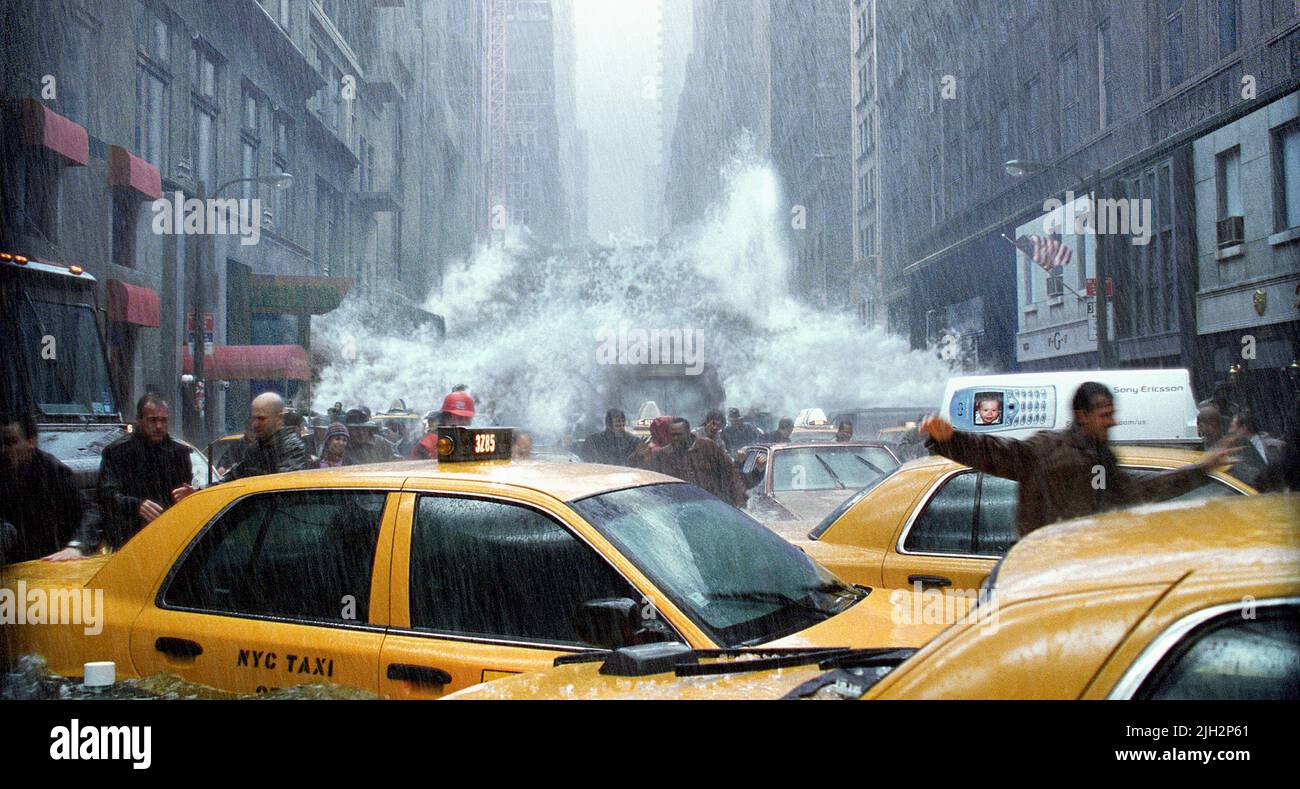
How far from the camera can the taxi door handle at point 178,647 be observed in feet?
10.9

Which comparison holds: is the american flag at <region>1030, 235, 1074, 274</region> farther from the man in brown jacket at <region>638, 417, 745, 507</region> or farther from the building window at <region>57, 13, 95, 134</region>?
the building window at <region>57, 13, 95, 134</region>

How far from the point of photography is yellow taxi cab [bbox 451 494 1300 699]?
1.37 metres

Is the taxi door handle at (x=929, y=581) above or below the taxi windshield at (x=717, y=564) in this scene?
below

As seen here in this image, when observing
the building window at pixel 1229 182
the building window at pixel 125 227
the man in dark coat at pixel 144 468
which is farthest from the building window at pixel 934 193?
the man in dark coat at pixel 144 468

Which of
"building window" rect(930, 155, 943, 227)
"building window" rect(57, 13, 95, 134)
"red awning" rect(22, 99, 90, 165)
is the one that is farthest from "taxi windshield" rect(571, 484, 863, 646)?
"building window" rect(930, 155, 943, 227)

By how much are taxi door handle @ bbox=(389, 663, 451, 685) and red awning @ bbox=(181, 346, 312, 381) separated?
21.7 m

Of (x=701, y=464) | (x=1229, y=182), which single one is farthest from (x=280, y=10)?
(x=701, y=464)

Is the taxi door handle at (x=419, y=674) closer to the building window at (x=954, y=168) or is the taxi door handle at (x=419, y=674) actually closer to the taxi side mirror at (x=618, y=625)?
the taxi side mirror at (x=618, y=625)

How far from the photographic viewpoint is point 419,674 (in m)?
3.01

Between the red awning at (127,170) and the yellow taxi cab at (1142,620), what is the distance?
69.4 ft

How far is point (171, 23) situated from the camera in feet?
75.9
